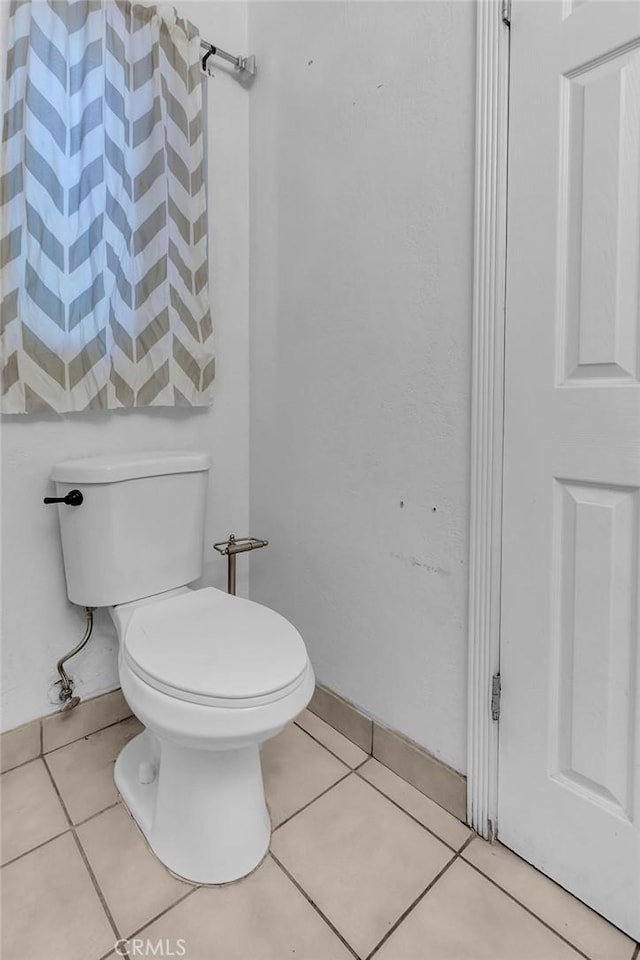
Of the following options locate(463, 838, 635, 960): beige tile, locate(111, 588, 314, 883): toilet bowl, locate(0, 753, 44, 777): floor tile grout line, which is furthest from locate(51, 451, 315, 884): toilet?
locate(463, 838, 635, 960): beige tile

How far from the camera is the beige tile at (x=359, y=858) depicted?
3.00ft

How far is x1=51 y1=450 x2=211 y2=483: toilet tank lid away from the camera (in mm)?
1191

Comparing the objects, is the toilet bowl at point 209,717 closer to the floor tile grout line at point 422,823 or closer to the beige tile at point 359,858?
the beige tile at point 359,858

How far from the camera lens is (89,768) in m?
1.27

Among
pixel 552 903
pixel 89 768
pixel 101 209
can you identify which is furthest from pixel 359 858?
pixel 101 209

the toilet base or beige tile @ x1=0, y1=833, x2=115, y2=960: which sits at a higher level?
the toilet base

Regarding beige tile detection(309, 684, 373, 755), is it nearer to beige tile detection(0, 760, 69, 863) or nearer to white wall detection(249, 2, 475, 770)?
white wall detection(249, 2, 475, 770)

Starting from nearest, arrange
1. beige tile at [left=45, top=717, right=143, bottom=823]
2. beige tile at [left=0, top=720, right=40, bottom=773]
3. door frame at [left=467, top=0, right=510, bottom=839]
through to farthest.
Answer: door frame at [left=467, top=0, right=510, bottom=839] < beige tile at [left=45, top=717, right=143, bottom=823] < beige tile at [left=0, top=720, right=40, bottom=773]

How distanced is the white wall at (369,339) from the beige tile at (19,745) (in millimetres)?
708

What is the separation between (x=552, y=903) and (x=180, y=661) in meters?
0.80

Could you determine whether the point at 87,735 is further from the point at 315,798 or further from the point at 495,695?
the point at 495,695

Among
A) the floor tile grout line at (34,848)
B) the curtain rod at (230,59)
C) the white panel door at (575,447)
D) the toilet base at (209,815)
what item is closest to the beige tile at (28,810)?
the floor tile grout line at (34,848)

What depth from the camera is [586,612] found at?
89 centimetres

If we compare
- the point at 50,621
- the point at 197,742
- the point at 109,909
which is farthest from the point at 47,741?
the point at 197,742
